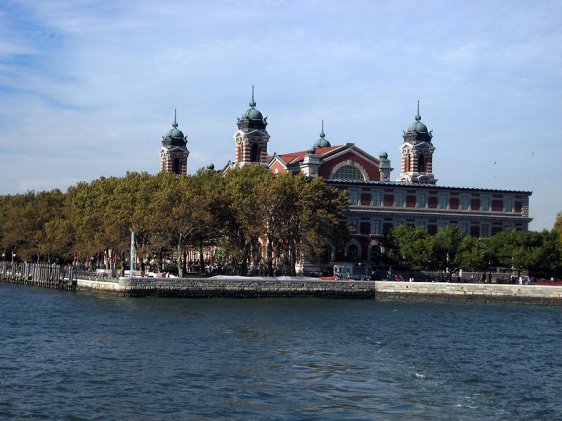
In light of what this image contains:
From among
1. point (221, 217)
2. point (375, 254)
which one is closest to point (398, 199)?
point (375, 254)

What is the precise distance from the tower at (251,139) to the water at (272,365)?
62516mm

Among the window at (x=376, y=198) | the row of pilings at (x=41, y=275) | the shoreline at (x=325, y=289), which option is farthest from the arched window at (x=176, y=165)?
the shoreline at (x=325, y=289)

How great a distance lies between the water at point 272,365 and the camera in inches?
1382

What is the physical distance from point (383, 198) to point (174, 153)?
4738cm

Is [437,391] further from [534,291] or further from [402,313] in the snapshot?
[534,291]

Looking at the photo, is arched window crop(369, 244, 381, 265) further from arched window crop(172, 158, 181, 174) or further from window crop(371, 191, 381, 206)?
arched window crop(172, 158, 181, 174)

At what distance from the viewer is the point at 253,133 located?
13550cm

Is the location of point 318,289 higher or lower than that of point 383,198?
lower

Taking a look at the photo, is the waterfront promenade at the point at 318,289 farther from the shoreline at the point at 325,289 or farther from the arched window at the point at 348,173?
the arched window at the point at 348,173

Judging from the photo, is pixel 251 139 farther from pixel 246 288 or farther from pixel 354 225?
pixel 246 288

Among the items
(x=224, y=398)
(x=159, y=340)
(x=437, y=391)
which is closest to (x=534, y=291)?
(x=159, y=340)

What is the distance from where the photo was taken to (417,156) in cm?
13625

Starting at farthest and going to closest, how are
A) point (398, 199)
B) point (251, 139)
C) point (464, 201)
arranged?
point (251, 139) → point (464, 201) → point (398, 199)

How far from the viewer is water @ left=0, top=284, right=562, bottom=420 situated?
3509 cm
